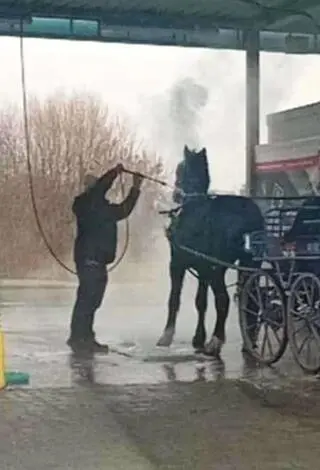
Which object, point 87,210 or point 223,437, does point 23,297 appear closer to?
point 87,210

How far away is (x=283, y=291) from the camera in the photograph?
10023 millimetres

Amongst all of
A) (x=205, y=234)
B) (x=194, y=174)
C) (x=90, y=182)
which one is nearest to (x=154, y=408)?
(x=205, y=234)

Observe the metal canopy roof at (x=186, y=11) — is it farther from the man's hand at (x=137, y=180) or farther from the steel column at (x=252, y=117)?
the man's hand at (x=137, y=180)

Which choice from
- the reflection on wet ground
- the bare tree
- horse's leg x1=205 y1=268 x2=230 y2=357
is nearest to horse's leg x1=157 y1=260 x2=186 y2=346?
the reflection on wet ground

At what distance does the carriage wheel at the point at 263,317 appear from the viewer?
33.2ft

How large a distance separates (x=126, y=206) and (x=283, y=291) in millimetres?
2400

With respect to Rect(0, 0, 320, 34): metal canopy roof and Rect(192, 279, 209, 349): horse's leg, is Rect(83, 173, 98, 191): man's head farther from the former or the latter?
Rect(0, 0, 320, 34): metal canopy roof

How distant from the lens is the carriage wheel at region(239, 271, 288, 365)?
399 inches

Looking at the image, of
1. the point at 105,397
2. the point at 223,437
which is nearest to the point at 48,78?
the point at 105,397

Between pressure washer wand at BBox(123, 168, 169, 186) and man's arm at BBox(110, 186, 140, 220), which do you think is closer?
man's arm at BBox(110, 186, 140, 220)

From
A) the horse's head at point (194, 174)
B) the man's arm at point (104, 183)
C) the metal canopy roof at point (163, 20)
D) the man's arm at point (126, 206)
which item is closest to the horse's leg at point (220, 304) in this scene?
the horse's head at point (194, 174)

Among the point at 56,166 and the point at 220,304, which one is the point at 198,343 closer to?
the point at 220,304

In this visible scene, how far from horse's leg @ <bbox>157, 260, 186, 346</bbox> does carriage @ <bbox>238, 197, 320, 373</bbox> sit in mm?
982

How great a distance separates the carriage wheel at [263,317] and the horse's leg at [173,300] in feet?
3.53
